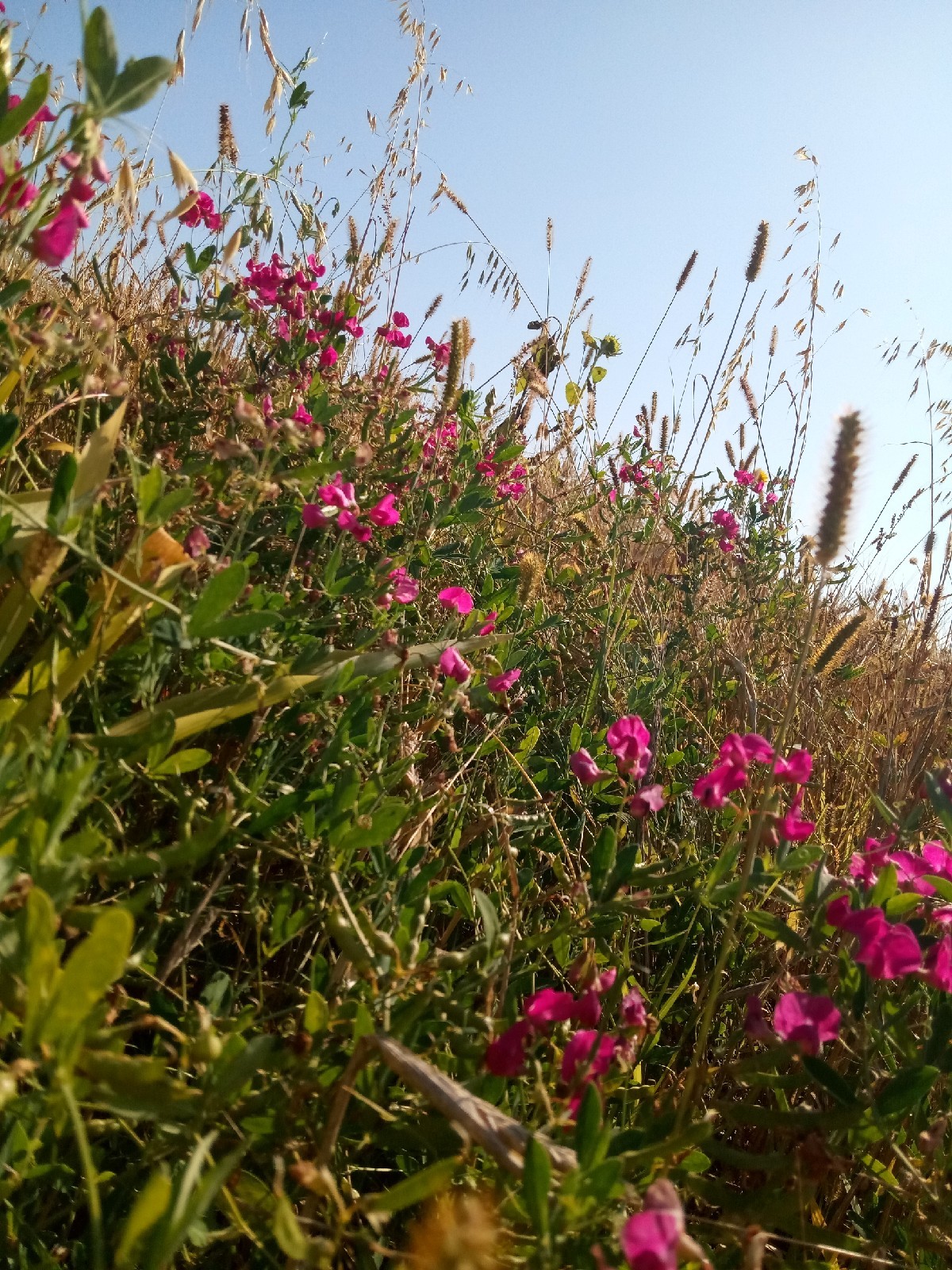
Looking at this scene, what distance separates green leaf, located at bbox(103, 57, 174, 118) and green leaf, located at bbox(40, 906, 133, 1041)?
694 mm

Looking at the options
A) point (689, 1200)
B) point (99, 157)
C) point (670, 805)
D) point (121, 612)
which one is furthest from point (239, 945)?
point (670, 805)

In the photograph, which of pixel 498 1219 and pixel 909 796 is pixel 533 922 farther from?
pixel 909 796

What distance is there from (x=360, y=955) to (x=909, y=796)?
1.30m

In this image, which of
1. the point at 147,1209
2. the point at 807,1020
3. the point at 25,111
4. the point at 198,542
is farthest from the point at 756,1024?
the point at 25,111

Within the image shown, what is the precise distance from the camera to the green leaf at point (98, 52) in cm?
77

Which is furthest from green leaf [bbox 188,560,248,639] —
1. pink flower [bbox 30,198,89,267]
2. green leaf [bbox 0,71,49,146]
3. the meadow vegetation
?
green leaf [bbox 0,71,49,146]

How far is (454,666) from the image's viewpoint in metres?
1.24

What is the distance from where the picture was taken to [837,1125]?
862mm

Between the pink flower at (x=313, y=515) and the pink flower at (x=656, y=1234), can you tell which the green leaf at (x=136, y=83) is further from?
the pink flower at (x=656, y=1234)

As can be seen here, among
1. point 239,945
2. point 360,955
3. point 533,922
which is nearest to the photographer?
point 360,955

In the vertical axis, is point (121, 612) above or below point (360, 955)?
above

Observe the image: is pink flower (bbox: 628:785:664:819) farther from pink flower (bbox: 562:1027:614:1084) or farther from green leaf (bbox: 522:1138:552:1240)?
green leaf (bbox: 522:1138:552:1240)


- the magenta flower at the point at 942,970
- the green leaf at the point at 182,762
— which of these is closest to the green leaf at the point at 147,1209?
the green leaf at the point at 182,762

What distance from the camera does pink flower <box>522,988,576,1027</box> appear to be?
796 millimetres
